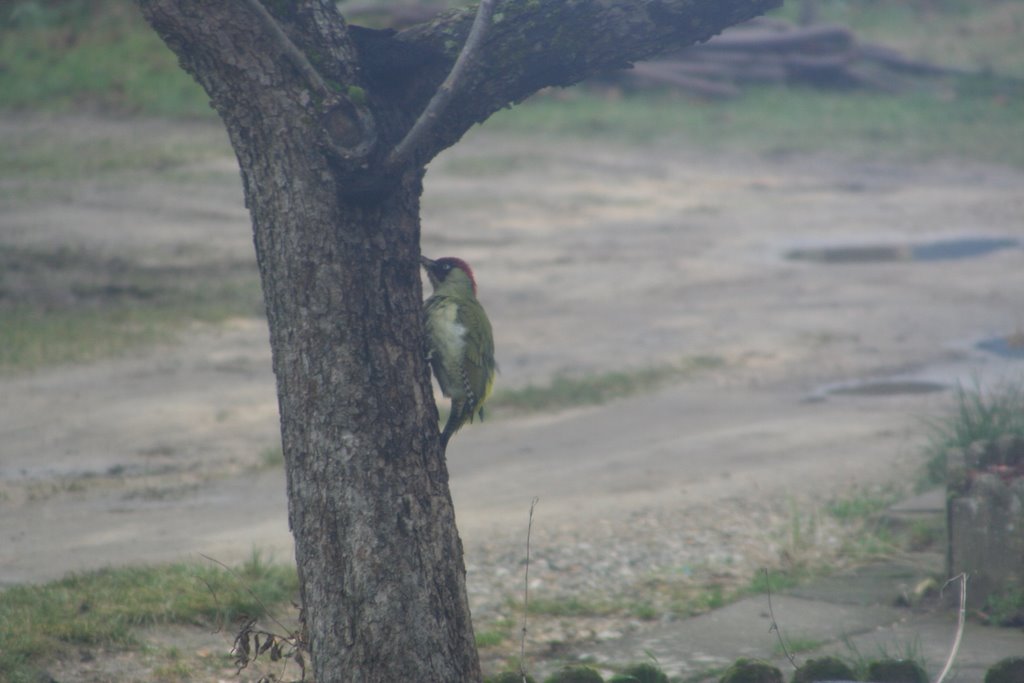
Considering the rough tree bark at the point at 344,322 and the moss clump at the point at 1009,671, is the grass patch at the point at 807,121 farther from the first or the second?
the rough tree bark at the point at 344,322

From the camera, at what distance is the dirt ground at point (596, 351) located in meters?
7.40

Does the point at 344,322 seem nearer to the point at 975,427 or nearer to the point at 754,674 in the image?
the point at 754,674

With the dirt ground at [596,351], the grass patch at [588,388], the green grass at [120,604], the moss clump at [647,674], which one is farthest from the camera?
the grass patch at [588,388]

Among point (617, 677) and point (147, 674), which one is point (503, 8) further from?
point (147, 674)

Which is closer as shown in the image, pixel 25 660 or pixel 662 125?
pixel 25 660

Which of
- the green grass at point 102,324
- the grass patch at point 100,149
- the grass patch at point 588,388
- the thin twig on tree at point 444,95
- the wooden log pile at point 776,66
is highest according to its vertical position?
the wooden log pile at point 776,66

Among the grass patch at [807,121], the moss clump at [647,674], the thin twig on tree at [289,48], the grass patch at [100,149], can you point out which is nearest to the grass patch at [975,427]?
the moss clump at [647,674]

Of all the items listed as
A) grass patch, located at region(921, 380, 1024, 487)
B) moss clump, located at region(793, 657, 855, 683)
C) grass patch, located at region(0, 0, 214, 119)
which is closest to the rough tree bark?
moss clump, located at region(793, 657, 855, 683)

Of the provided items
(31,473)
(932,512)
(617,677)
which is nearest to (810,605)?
(932,512)

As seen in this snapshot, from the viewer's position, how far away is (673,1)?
13.4 ft

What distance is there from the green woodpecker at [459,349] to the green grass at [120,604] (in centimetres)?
113

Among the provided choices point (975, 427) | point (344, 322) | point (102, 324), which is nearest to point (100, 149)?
point (102, 324)

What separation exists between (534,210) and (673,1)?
1237cm

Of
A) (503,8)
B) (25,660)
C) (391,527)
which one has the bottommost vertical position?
(25,660)
